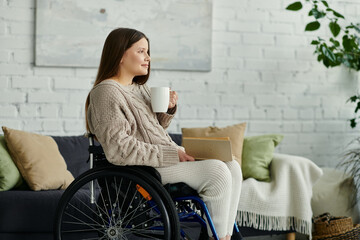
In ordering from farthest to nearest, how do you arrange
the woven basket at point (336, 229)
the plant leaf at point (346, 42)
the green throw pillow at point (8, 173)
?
the plant leaf at point (346, 42) < the woven basket at point (336, 229) < the green throw pillow at point (8, 173)

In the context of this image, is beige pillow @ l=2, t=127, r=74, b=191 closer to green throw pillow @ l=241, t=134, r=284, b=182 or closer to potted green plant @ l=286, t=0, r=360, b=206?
green throw pillow @ l=241, t=134, r=284, b=182

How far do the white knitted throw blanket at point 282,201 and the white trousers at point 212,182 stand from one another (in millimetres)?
800

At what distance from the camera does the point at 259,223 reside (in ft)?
A: 9.42

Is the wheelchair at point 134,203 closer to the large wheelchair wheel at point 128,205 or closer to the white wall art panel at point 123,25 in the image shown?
the large wheelchair wheel at point 128,205

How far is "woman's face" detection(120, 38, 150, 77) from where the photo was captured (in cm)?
221

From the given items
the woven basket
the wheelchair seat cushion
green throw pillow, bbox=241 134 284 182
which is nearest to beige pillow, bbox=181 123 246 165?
green throw pillow, bbox=241 134 284 182

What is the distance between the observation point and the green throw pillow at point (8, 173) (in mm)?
2693

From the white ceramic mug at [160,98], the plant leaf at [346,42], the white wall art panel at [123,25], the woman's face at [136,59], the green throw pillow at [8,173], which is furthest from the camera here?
the plant leaf at [346,42]

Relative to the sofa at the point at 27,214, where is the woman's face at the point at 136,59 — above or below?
above

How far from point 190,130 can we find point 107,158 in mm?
1308

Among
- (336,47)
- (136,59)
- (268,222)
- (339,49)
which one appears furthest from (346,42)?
(136,59)

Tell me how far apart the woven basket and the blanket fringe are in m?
0.20

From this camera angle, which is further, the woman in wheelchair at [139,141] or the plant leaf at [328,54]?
the plant leaf at [328,54]

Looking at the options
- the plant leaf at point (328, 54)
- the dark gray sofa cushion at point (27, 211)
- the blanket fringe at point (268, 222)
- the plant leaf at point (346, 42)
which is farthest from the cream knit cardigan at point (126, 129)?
the plant leaf at point (346, 42)
